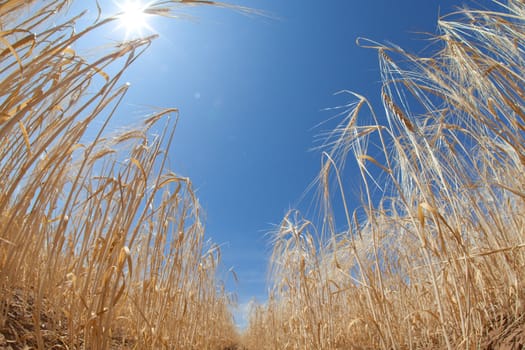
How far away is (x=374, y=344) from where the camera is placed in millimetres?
2396

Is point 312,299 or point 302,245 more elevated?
point 302,245

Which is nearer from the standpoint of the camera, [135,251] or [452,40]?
[452,40]

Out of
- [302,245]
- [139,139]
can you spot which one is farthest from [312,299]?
[139,139]

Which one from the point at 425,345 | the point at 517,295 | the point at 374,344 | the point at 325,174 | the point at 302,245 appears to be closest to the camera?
the point at 517,295

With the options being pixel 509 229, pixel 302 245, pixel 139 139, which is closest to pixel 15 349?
pixel 139 139

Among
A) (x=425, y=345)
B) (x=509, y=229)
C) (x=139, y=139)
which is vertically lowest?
(x=425, y=345)

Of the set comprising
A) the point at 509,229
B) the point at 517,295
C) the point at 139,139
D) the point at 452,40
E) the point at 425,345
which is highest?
the point at 452,40

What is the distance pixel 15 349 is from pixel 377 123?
5.96 feet

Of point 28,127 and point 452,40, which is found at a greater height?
point 452,40

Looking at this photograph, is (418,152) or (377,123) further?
(377,123)

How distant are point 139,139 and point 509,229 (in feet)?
8.08

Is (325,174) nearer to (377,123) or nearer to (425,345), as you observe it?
(377,123)

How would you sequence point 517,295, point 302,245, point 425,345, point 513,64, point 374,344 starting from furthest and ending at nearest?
point 302,245, point 374,344, point 425,345, point 517,295, point 513,64

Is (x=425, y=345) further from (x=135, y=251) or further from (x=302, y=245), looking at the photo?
(x=135, y=251)
